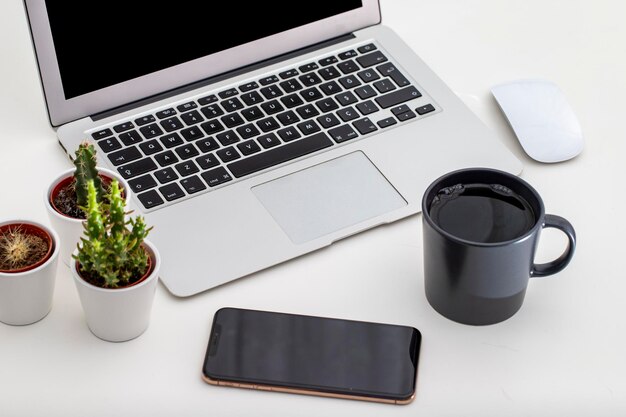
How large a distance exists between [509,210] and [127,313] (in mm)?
366

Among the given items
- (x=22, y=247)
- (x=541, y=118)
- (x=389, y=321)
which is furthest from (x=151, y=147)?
(x=541, y=118)

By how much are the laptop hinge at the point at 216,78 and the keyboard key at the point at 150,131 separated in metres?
0.04

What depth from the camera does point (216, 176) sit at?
113 cm

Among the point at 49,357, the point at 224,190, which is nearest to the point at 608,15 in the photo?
the point at 224,190

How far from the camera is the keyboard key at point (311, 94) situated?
48.2 inches

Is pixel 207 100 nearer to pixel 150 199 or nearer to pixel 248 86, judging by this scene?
pixel 248 86

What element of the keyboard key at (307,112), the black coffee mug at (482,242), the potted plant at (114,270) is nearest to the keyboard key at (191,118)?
the keyboard key at (307,112)

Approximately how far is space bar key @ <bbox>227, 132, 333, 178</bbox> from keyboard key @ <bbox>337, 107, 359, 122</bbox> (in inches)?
1.4

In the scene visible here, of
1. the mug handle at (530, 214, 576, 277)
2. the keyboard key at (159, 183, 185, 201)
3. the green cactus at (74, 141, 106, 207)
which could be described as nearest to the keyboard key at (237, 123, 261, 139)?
the keyboard key at (159, 183, 185, 201)

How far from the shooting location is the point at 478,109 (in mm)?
1264

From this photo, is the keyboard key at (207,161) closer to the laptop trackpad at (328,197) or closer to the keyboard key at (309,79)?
the laptop trackpad at (328,197)

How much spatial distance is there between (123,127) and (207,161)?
0.11 meters

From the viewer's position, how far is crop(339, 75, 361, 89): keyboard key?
1.24 meters

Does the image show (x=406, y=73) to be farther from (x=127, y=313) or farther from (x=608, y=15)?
(x=127, y=313)
